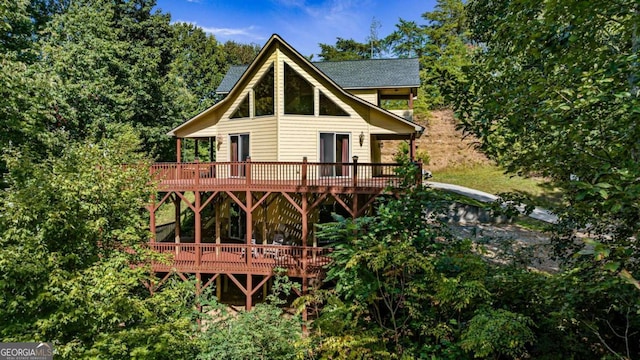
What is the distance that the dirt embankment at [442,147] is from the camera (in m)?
30.2

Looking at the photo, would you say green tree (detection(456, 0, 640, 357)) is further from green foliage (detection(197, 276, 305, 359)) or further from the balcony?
the balcony

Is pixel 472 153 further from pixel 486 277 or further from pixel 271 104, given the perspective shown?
pixel 486 277

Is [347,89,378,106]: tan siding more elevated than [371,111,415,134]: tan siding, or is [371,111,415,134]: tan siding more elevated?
[347,89,378,106]: tan siding

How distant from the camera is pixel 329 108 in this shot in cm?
1502

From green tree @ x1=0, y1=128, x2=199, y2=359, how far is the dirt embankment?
26436 millimetres

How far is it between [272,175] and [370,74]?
341 inches

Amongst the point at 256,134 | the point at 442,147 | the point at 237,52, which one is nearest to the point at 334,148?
the point at 256,134

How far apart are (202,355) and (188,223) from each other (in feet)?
51.4

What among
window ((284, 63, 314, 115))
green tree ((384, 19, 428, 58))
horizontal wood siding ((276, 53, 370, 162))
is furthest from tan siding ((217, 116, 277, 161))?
green tree ((384, 19, 428, 58))

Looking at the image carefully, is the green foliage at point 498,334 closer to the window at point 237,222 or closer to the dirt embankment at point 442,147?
the window at point 237,222

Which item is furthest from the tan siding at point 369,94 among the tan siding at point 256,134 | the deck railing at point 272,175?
the tan siding at point 256,134

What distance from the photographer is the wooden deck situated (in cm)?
1241

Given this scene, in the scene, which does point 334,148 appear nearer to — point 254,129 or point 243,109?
point 254,129

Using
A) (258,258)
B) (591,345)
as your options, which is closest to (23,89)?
(258,258)
